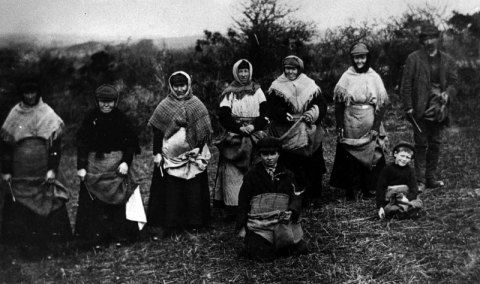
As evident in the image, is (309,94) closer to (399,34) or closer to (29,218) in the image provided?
(29,218)

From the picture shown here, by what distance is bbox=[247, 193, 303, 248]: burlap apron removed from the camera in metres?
4.45

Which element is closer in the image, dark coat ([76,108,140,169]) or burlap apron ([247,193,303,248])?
burlap apron ([247,193,303,248])

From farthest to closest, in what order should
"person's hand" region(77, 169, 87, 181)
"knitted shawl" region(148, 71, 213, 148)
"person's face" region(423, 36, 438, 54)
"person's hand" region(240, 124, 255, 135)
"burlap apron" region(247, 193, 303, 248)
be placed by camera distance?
"person's face" region(423, 36, 438, 54), "person's hand" region(240, 124, 255, 135), "knitted shawl" region(148, 71, 213, 148), "person's hand" region(77, 169, 87, 181), "burlap apron" region(247, 193, 303, 248)

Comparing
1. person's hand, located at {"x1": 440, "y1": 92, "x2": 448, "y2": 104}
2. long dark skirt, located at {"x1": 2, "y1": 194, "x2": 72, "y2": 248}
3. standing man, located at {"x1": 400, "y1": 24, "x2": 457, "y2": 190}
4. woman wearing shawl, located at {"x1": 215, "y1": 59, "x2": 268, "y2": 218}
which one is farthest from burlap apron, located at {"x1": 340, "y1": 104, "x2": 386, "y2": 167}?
long dark skirt, located at {"x1": 2, "y1": 194, "x2": 72, "y2": 248}

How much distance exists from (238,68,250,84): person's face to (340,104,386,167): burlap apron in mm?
1218

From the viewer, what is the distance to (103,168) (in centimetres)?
510

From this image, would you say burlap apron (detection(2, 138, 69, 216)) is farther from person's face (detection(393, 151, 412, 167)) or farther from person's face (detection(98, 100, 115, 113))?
person's face (detection(393, 151, 412, 167))

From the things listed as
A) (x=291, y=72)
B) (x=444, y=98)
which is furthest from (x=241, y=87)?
(x=444, y=98)

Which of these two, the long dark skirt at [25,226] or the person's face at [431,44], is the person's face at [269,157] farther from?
the person's face at [431,44]

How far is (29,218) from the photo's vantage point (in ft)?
16.2

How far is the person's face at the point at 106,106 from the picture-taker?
503 centimetres

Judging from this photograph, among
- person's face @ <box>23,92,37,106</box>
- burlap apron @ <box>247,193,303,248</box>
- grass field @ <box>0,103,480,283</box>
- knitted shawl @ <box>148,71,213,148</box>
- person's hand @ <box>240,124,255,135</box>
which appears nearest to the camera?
grass field @ <box>0,103,480,283</box>

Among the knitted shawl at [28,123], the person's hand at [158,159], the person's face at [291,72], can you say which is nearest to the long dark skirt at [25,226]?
the knitted shawl at [28,123]

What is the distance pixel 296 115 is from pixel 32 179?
278 cm
